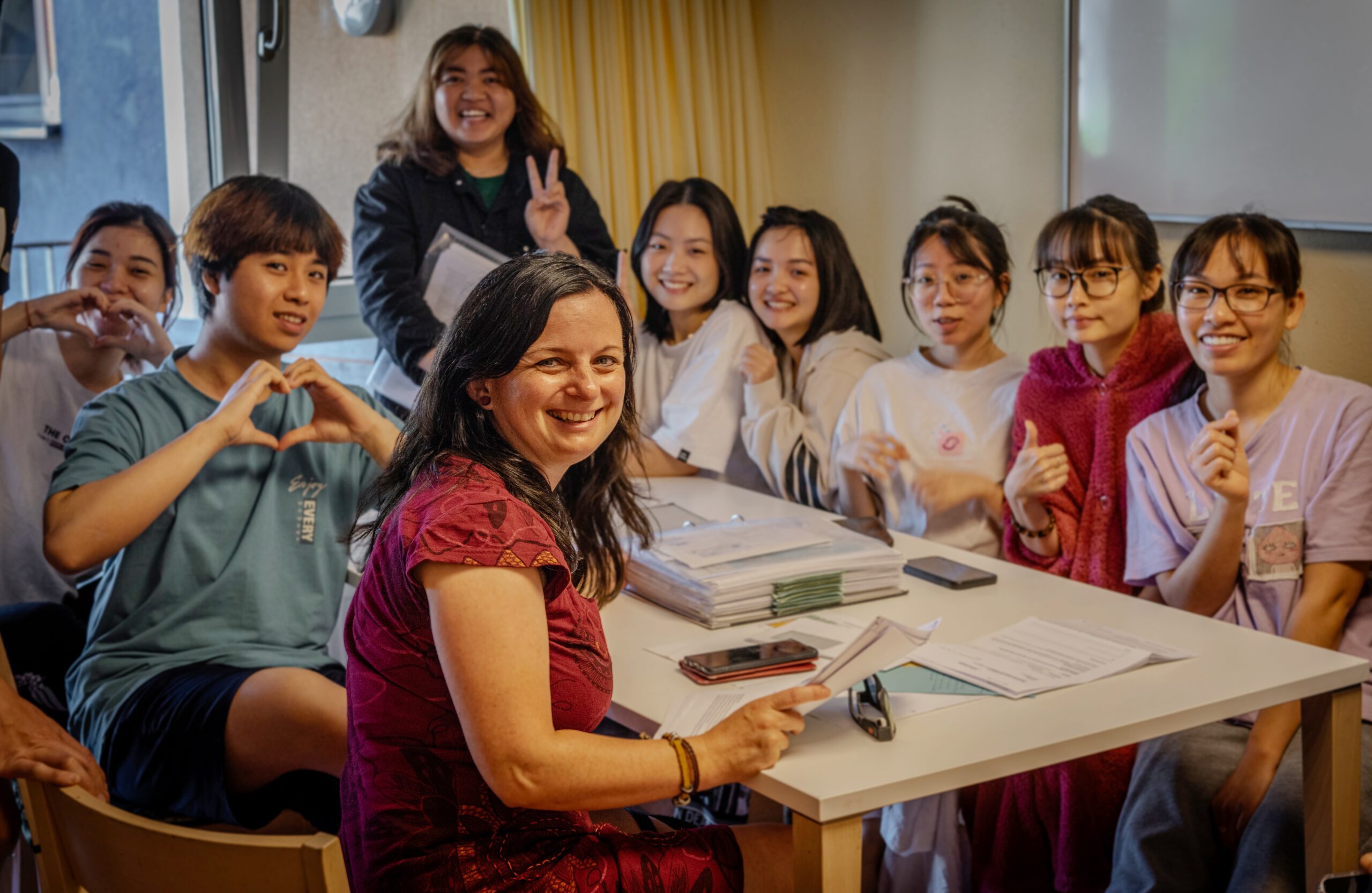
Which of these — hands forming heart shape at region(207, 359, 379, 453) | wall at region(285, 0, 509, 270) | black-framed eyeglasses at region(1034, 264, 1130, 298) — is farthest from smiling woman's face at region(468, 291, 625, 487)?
wall at region(285, 0, 509, 270)

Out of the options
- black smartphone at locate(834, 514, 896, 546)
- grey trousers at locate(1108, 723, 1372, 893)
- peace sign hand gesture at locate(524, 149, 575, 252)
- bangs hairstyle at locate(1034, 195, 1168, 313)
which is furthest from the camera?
peace sign hand gesture at locate(524, 149, 575, 252)

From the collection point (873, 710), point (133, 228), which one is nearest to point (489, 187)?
point (133, 228)

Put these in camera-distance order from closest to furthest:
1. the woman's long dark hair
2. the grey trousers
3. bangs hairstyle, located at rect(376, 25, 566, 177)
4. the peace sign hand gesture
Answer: the woman's long dark hair → the grey trousers → bangs hairstyle, located at rect(376, 25, 566, 177) → the peace sign hand gesture

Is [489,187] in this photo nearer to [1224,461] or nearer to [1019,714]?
[1224,461]

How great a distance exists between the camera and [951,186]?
3174 mm

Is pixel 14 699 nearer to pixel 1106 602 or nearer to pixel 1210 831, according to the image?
pixel 1106 602

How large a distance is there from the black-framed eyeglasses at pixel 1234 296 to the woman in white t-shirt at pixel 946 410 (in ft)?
1.70

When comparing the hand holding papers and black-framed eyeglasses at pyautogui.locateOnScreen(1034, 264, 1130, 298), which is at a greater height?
black-framed eyeglasses at pyautogui.locateOnScreen(1034, 264, 1130, 298)

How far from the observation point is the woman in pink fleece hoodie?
2.05m

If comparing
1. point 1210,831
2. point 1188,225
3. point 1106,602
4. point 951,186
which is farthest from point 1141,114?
point 1210,831

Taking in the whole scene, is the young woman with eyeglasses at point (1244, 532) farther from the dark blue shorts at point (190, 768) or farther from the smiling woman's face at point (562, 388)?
the dark blue shorts at point (190, 768)

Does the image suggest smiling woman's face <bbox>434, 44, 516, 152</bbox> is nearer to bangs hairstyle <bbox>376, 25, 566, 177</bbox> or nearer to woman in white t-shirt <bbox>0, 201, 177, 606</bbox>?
bangs hairstyle <bbox>376, 25, 566, 177</bbox>

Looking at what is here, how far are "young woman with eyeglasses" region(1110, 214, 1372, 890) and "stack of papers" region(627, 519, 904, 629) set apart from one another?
18.8 inches

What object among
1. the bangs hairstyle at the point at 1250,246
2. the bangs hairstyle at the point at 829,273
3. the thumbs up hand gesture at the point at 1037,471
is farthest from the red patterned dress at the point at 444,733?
the bangs hairstyle at the point at 829,273
